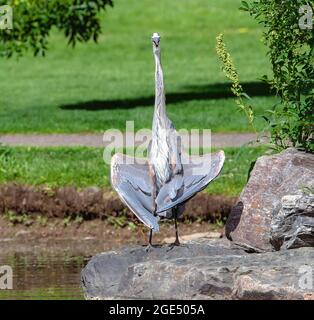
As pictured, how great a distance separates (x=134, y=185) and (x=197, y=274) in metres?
0.94

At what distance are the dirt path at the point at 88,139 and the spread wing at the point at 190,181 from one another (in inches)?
238

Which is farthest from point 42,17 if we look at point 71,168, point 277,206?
point 277,206

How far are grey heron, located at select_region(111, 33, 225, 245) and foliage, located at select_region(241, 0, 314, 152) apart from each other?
0.77 m

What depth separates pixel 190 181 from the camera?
8.49 m

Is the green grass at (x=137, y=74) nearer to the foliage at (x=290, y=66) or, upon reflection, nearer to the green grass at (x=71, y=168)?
the green grass at (x=71, y=168)

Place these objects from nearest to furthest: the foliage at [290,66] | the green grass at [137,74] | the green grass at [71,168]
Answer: the foliage at [290,66], the green grass at [71,168], the green grass at [137,74]

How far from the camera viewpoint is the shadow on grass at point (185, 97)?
794 inches

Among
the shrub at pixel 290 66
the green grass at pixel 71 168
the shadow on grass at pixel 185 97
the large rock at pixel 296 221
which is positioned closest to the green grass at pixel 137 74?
the shadow on grass at pixel 185 97

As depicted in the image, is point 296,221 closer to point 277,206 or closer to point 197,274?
point 277,206

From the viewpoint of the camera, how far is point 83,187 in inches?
490

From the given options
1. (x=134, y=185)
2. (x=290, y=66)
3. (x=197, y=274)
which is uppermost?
(x=290, y=66)

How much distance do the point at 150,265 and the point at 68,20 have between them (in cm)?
1117
